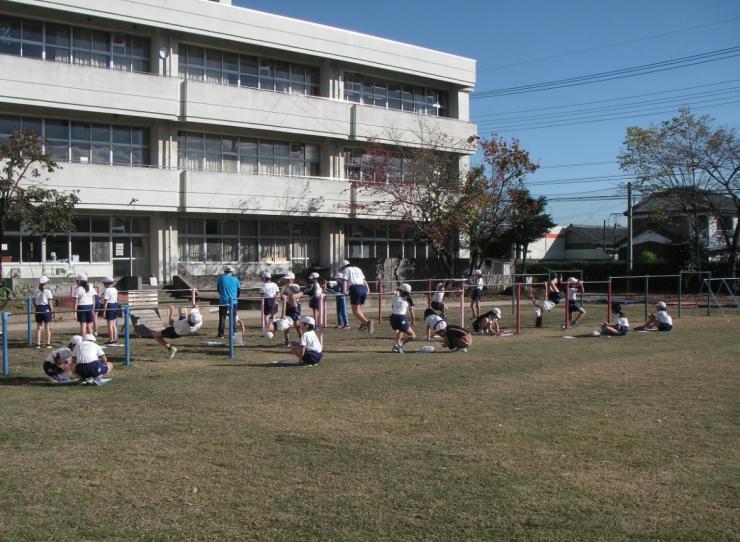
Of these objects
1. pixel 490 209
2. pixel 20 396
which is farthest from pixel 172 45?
pixel 20 396

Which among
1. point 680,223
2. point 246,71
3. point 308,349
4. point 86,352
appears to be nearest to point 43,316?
point 86,352

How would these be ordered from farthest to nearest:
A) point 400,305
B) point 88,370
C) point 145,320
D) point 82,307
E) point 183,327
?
point 145,320 → point 82,307 → point 400,305 → point 183,327 → point 88,370

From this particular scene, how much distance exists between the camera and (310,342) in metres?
13.9

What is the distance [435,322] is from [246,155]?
20028 mm

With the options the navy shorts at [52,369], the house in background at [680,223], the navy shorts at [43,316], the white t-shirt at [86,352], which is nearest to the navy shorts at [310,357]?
the white t-shirt at [86,352]

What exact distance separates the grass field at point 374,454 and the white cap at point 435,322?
132 inches

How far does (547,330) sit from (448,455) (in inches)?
566

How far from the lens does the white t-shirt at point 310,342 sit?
13.8 meters

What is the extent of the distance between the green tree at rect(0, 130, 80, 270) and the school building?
2531 millimetres

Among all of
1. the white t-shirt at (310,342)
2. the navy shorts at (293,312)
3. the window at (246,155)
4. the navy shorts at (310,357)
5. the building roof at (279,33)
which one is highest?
the building roof at (279,33)

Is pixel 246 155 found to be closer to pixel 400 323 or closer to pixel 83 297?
pixel 83 297

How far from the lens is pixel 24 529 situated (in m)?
5.56

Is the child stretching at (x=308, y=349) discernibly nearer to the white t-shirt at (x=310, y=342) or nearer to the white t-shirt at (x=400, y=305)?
the white t-shirt at (x=310, y=342)

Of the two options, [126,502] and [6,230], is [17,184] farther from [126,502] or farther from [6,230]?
[126,502]
